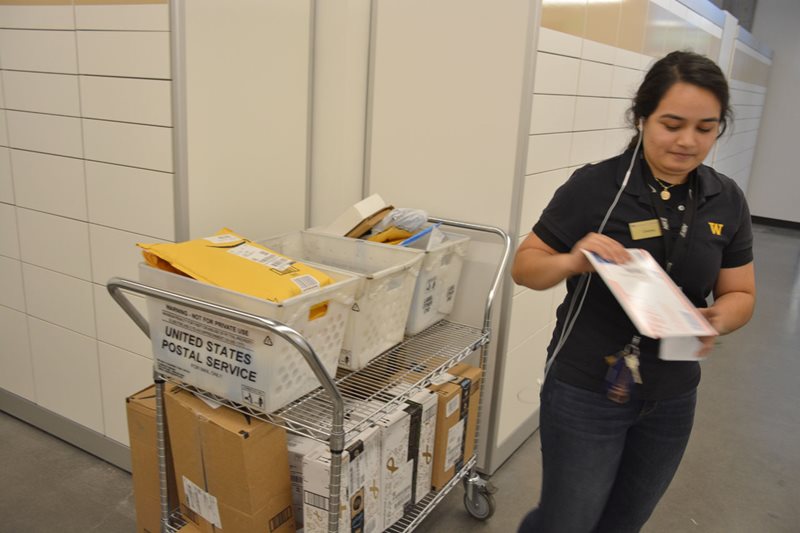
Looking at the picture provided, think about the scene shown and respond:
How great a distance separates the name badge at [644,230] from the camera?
1295 millimetres

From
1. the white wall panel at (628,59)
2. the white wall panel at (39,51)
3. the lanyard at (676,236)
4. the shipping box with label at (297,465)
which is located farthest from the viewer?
the white wall panel at (628,59)

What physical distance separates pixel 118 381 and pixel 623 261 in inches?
71.5

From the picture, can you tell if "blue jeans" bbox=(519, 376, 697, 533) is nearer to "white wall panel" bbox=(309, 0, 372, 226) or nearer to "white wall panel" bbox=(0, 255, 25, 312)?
"white wall panel" bbox=(309, 0, 372, 226)

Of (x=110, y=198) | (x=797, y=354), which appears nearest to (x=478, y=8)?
(x=110, y=198)

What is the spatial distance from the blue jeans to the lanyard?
0.31m

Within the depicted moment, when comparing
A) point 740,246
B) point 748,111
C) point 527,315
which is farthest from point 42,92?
point 748,111

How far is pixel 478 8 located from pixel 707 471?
204cm

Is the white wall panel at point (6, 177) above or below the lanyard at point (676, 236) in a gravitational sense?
below

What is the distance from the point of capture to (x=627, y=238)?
1.30 meters

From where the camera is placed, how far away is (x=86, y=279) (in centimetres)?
221

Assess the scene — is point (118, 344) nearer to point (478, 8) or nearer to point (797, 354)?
point (478, 8)

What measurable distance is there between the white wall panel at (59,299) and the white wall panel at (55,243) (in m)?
0.03

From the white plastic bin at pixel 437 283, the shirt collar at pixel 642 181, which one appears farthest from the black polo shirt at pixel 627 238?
the white plastic bin at pixel 437 283

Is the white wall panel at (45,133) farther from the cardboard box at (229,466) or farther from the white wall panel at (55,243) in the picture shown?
the cardboard box at (229,466)
